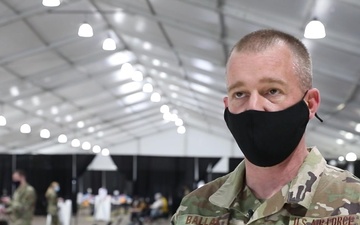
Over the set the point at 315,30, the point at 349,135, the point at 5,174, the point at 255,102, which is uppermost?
the point at 349,135

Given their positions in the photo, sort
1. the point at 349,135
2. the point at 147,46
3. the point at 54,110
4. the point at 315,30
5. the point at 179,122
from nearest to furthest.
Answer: the point at 315,30
the point at 147,46
the point at 349,135
the point at 54,110
the point at 179,122

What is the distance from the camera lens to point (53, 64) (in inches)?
A: 678

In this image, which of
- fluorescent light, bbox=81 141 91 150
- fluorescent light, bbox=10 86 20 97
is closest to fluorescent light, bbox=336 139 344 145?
fluorescent light, bbox=10 86 20 97

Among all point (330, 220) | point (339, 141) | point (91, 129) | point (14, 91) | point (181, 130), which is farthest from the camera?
point (181, 130)

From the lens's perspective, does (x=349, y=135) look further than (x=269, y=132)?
Yes

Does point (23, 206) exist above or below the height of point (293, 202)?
above

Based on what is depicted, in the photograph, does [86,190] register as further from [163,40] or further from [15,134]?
[15,134]

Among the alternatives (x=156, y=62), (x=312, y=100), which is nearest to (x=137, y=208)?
(x=156, y=62)

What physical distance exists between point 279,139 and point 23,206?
34.3 ft

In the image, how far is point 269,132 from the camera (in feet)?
5.08

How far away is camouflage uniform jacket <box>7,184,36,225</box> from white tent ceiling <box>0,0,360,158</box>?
3.14m

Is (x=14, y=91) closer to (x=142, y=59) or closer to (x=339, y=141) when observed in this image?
(x=142, y=59)

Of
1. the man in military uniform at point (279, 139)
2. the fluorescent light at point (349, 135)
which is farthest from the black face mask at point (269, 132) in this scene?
the fluorescent light at point (349, 135)

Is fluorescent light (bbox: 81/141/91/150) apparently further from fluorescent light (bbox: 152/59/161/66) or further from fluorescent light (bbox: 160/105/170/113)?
fluorescent light (bbox: 152/59/161/66)
